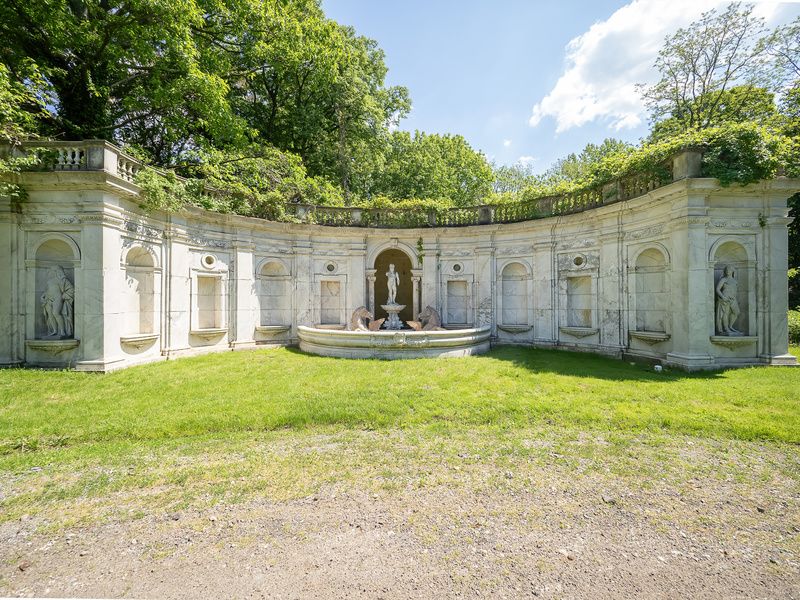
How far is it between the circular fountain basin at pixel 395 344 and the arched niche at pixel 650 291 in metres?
6.24

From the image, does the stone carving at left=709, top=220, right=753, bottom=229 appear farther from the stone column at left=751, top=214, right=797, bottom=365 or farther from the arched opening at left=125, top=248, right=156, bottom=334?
the arched opening at left=125, top=248, right=156, bottom=334

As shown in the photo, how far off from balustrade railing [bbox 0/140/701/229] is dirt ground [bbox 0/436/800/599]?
33.7 feet

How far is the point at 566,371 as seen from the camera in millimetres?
10609

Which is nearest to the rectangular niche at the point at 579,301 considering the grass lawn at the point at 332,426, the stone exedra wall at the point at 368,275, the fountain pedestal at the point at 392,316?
the stone exedra wall at the point at 368,275

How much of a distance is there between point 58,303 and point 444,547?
1336cm

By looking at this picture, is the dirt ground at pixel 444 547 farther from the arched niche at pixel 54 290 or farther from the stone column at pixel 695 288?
the arched niche at pixel 54 290

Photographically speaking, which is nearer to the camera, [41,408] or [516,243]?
[41,408]

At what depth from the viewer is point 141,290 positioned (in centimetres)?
1245

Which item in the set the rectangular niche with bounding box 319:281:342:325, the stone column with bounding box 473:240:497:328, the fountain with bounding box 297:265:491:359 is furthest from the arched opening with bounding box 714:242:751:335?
the rectangular niche with bounding box 319:281:342:325

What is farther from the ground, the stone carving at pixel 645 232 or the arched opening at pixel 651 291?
the stone carving at pixel 645 232

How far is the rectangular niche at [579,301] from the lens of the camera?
14.7 meters

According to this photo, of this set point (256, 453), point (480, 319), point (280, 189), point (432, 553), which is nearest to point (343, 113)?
point (280, 189)

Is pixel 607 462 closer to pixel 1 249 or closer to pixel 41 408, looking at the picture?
pixel 41 408

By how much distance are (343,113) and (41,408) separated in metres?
22.3
